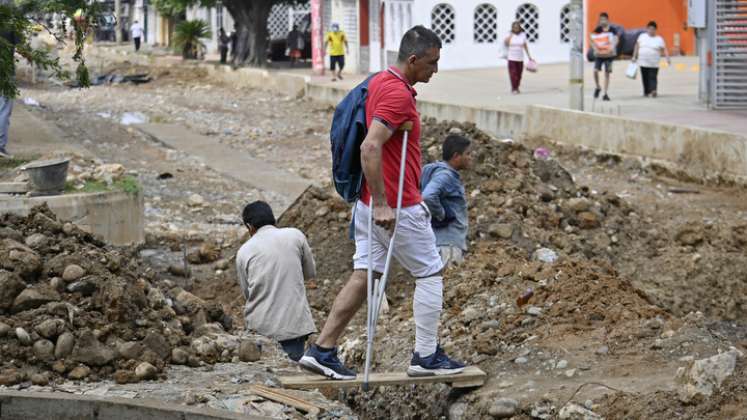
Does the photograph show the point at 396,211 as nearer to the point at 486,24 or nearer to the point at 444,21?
the point at 444,21

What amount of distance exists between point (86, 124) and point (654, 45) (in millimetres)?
10518

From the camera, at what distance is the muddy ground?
21.4ft

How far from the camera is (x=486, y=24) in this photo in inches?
1400

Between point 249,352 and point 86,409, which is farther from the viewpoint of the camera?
point 249,352

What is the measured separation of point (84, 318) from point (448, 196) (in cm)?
273

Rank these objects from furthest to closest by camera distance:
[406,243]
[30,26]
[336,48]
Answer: [336,48]
[30,26]
[406,243]

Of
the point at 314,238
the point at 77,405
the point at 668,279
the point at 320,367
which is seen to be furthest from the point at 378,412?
the point at 668,279

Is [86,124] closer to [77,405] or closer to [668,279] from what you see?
[668,279]

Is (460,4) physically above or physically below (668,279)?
above

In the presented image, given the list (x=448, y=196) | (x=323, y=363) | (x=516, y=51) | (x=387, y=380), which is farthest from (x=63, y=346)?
(x=516, y=51)

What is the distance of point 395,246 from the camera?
245 inches

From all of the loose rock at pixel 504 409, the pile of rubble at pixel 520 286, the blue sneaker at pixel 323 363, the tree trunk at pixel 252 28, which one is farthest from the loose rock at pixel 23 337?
the tree trunk at pixel 252 28

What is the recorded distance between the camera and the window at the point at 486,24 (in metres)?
35.3

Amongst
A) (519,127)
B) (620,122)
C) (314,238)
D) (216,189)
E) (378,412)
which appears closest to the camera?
(378,412)
